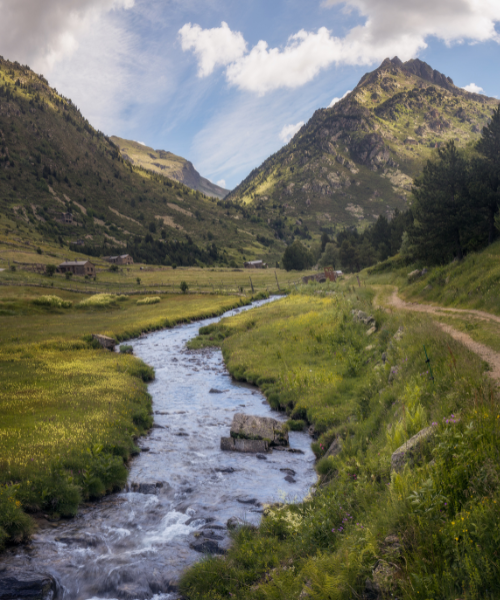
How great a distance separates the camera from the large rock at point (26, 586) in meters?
8.29

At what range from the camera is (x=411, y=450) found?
7.99 m

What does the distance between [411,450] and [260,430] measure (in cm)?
994


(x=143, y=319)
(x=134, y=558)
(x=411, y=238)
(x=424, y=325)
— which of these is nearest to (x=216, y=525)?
(x=134, y=558)

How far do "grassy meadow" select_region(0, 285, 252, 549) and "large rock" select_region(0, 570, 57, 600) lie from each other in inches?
55.4

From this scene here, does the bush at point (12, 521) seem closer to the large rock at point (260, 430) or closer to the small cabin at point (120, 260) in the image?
the large rock at point (260, 430)

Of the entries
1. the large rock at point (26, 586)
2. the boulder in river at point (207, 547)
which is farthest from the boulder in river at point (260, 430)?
the large rock at point (26, 586)

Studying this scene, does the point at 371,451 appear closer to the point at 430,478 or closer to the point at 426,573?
the point at 430,478

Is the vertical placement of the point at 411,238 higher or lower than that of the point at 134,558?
higher

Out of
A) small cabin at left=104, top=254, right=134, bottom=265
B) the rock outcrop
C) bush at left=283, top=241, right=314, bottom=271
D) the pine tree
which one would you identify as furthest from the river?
small cabin at left=104, top=254, right=134, bottom=265

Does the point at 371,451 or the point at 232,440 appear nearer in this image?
the point at 371,451

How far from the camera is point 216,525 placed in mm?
11000

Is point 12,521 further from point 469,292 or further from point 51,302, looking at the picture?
point 51,302

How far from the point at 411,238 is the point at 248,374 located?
105ft

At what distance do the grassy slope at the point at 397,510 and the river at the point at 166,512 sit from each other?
3.75 feet
